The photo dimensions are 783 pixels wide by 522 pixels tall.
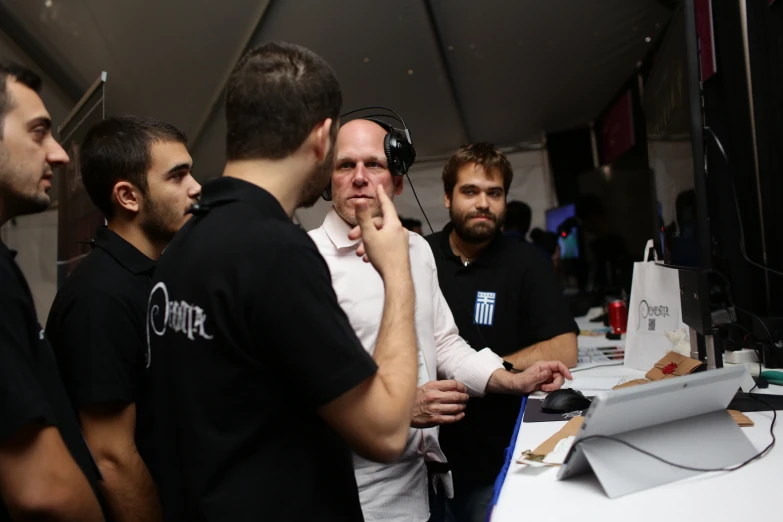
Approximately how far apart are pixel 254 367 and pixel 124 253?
772 millimetres

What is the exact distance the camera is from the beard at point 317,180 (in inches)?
41.1

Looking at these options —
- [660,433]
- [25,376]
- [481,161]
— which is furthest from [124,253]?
[481,161]

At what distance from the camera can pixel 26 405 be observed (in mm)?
929

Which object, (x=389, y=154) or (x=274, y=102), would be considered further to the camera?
(x=389, y=154)

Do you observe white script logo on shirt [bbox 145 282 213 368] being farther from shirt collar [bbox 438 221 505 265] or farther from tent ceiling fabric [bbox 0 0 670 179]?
tent ceiling fabric [bbox 0 0 670 179]

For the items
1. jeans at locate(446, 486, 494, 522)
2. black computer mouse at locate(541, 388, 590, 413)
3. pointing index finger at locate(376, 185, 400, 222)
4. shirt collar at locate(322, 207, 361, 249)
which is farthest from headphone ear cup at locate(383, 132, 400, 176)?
jeans at locate(446, 486, 494, 522)

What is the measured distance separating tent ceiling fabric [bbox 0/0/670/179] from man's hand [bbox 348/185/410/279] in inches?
145

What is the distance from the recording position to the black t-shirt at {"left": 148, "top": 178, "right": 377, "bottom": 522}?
2.82 ft

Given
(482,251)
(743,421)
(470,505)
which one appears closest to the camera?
(743,421)

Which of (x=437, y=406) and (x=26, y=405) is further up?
(x=26, y=405)

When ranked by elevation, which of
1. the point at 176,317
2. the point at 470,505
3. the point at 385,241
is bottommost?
the point at 470,505

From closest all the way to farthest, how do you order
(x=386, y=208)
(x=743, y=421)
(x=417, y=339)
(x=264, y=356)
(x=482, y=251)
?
(x=264, y=356)
(x=386, y=208)
(x=743, y=421)
(x=417, y=339)
(x=482, y=251)

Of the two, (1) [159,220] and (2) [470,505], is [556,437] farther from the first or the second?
(1) [159,220]

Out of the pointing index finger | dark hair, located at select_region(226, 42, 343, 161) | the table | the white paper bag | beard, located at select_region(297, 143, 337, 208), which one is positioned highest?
dark hair, located at select_region(226, 42, 343, 161)
